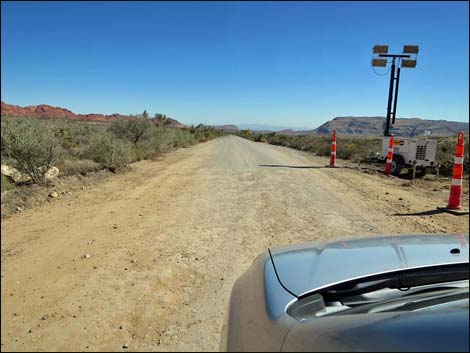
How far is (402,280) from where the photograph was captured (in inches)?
81.5

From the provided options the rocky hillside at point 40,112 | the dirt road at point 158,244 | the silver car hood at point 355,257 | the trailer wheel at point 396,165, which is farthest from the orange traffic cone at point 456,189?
the rocky hillside at point 40,112

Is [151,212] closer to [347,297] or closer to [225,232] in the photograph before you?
[225,232]

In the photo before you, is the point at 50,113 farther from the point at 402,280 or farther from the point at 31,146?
the point at 402,280

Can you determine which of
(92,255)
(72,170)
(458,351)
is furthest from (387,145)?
(458,351)

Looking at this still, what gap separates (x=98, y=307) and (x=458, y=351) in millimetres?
2677

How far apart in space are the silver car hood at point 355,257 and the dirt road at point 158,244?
2.95 feet

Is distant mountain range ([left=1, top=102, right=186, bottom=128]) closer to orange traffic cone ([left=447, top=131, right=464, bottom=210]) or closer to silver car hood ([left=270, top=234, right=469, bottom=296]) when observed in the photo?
silver car hood ([left=270, top=234, right=469, bottom=296])

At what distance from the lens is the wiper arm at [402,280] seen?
1935 millimetres

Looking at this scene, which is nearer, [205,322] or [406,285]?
[406,285]

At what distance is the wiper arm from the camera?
76.2 inches

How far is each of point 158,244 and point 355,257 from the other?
313cm

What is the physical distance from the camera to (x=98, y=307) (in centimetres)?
302

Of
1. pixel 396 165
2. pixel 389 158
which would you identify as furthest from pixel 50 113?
pixel 396 165

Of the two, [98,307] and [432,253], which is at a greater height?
[432,253]
